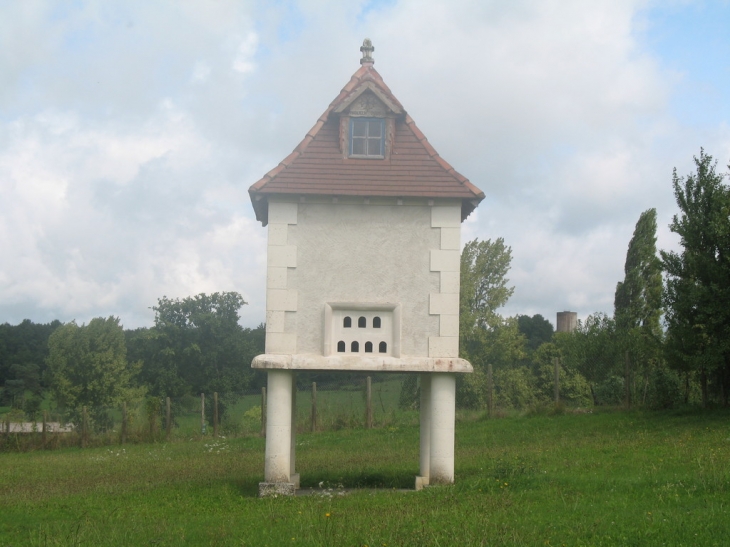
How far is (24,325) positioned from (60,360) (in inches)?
1163

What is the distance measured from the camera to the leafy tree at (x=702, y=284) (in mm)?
22266

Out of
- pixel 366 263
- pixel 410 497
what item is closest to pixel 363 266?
pixel 366 263

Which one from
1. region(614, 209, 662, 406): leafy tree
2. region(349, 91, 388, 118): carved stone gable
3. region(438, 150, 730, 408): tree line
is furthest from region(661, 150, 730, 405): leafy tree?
region(614, 209, 662, 406): leafy tree

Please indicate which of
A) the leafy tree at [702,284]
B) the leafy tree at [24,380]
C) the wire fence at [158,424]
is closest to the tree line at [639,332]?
the leafy tree at [702,284]

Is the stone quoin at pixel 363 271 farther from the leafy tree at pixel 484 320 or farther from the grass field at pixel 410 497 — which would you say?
the leafy tree at pixel 484 320

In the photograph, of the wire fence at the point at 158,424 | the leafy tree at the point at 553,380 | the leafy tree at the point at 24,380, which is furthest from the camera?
the leafy tree at the point at 24,380

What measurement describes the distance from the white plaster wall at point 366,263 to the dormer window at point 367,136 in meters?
1.12

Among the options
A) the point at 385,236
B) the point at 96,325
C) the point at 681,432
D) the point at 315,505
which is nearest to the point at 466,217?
the point at 385,236

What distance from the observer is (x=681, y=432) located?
1931 cm

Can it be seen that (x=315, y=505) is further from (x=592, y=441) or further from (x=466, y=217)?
(x=592, y=441)

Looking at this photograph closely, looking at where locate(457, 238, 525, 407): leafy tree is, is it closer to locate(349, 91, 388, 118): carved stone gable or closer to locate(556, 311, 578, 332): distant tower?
locate(556, 311, 578, 332): distant tower

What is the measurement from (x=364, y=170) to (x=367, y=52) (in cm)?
255

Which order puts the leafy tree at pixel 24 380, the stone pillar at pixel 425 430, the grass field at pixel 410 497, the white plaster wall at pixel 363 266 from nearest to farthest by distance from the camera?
the grass field at pixel 410 497, the white plaster wall at pixel 363 266, the stone pillar at pixel 425 430, the leafy tree at pixel 24 380

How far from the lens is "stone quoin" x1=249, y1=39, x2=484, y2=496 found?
1332 centimetres
